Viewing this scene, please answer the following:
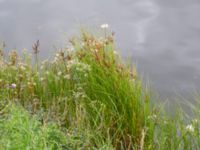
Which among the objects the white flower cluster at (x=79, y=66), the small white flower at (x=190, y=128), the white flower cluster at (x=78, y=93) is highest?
the white flower cluster at (x=79, y=66)

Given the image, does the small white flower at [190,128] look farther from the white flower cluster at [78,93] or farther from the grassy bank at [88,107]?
the white flower cluster at [78,93]

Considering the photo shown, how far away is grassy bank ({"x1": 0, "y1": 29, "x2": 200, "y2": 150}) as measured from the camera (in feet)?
15.0

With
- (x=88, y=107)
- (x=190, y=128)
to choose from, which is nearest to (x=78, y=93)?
(x=88, y=107)

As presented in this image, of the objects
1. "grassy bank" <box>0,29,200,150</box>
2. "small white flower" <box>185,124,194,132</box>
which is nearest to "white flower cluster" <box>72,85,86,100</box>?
"grassy bank" <box>0,29,200,150</box>

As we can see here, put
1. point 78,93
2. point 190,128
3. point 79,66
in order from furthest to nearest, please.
→ point 79,66 < point 78,93 < point 190,128

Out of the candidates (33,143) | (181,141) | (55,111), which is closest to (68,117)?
(55,111)

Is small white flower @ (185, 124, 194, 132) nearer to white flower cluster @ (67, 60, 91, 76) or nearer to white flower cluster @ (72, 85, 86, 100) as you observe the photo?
white flower cluster @ (72, 85, 86, 100)

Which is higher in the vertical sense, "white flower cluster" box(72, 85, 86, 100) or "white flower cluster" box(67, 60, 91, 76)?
"white flower cluster" box(67, 60, 91, 76)

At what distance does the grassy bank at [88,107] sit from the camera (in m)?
4.56

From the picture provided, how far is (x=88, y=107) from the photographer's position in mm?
5430

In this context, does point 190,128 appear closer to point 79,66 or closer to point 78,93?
point 78,93

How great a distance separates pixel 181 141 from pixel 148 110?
45cm

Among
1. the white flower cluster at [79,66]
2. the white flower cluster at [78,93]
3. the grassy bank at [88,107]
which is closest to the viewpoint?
the grassy bank at [88,107]

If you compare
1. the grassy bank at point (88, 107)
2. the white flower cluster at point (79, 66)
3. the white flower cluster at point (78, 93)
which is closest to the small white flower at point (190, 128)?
the grassy bank at point (88, 107)
